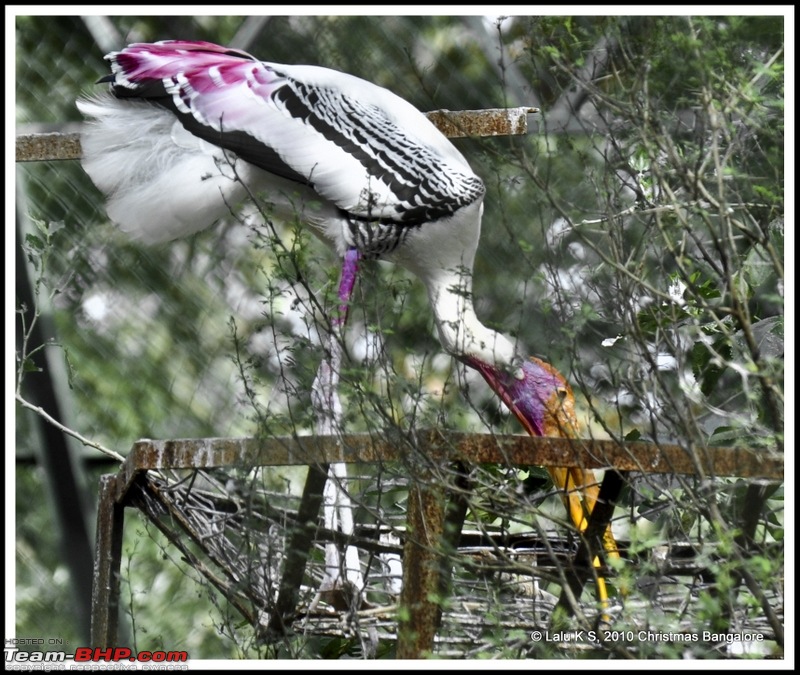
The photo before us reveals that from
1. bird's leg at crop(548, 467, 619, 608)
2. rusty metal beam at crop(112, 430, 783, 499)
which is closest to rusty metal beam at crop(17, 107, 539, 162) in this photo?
bird's leg at crop(548, 467, 619, 608)

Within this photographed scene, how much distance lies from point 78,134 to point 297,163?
1.76 feet

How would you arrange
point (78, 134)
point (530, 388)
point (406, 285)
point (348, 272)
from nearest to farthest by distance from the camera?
1. point (406, 285)
2. point (530, 388)
3. point (348, 272)
4. point (78, 134)

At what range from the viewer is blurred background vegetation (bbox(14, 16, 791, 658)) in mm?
2035

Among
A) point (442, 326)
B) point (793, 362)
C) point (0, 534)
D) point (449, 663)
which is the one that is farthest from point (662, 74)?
point (0, 534)

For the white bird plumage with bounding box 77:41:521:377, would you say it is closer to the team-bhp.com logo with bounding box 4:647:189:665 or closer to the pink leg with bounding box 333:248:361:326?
the pink leg with bounding box 333:248:361:326

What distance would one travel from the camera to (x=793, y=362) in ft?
6.74

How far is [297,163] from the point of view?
9.40 feet

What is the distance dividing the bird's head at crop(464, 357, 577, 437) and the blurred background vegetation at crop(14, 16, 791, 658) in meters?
0.08

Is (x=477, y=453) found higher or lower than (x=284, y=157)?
lower

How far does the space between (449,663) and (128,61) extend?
165 centimetres

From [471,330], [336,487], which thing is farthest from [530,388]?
[336,487]

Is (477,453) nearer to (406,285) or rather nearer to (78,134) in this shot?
(406,285)

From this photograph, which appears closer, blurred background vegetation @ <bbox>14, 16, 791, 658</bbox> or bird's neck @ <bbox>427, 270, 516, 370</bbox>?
blurred background vegetation @ <bbox>14, 16, 791, 658</bbox>

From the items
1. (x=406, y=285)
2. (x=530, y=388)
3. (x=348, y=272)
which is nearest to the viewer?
(x=406, y=285)
